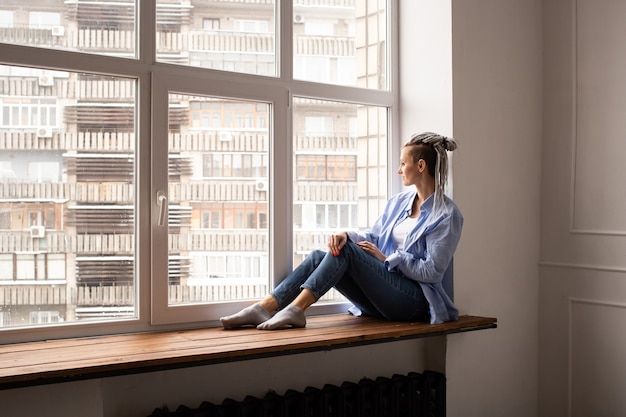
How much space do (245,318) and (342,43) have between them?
138cm

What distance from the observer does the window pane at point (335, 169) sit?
316 cm

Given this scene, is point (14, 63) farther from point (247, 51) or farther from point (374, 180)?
point (374, 180)

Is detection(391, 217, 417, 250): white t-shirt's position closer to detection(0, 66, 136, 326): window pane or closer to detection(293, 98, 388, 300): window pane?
detection(293, 98, 388, 300): window pane

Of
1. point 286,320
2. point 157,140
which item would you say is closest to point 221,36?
point 157,140

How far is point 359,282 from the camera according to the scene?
292 cm

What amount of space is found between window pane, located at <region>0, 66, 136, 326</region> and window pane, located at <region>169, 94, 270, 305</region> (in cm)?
20

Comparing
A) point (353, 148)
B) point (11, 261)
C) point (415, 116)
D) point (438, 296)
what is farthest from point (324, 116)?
point (11, 261)

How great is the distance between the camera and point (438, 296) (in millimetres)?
2975

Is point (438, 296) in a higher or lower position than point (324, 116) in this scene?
lower

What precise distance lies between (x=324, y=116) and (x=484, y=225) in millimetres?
917

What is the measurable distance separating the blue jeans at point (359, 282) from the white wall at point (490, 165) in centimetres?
38

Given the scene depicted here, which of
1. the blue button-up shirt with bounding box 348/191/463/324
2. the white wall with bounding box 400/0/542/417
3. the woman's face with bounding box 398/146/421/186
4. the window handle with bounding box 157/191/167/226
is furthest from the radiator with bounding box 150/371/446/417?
the woman's face with bounding box 398/146/421/186

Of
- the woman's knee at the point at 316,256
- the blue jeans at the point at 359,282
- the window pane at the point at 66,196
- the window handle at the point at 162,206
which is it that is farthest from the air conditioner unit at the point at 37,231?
the woman's knee at the point at 316,256

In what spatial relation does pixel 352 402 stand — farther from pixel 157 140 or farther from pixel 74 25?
pixel 74 25
